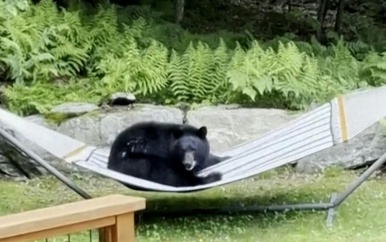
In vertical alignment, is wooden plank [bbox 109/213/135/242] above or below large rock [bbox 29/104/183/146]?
above

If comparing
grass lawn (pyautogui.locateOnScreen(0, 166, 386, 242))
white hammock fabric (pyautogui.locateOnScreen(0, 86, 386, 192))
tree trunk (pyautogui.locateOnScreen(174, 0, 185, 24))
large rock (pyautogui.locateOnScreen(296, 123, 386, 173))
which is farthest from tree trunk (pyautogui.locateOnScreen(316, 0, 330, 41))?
white hammock fabric (pyautogui.locateOnScreen(0, 86, 386, 192))

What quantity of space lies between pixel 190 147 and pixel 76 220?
98.8 inches

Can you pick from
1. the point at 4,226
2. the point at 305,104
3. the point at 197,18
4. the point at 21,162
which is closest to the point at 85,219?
the point at 4,226

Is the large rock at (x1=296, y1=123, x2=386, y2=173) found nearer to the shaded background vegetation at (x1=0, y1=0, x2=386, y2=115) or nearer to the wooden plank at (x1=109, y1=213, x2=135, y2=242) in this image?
the shaded background vegetation at (x1=0, y1=0, x2=386, y2=115)

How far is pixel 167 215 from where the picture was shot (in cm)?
497

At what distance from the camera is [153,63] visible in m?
6.50

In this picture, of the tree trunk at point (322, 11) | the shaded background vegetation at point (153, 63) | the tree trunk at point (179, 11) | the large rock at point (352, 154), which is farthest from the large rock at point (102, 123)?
the tree trunk at point (322, 11)

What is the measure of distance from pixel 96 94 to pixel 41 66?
47 cm

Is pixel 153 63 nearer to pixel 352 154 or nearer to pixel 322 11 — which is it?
pixel 352 154

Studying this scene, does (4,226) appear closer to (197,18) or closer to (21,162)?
(21,162)

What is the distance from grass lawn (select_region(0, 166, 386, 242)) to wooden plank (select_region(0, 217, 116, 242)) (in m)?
1.79

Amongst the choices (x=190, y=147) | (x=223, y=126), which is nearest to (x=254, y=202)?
(x=190, y=147)

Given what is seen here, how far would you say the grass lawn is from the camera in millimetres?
4551

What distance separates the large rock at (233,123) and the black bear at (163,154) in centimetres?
114
